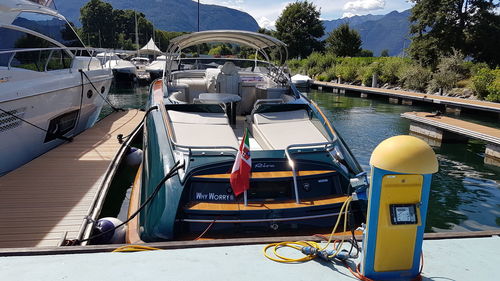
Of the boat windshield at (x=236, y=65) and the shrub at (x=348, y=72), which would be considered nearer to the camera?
the boat windshield at (x=236, y=65)

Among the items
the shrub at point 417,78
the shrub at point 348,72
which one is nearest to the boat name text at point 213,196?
the shrub at point 417,78

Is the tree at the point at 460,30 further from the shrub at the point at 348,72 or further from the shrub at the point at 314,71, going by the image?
the shrub at the point at 314,71

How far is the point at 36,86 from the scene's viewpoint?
6.40 meters

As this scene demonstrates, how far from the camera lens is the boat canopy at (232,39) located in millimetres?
6688

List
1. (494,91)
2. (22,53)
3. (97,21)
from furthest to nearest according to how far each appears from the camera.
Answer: (97,21), (494,91), (22,53)

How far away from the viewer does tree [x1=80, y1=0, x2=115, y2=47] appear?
265 feet

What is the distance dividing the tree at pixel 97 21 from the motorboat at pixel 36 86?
76674mm

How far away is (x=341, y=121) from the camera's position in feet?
47.1

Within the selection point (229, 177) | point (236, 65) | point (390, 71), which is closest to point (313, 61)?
point (390, 71)

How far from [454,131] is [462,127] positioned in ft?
0.79

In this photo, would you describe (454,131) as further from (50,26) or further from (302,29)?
(302,29)

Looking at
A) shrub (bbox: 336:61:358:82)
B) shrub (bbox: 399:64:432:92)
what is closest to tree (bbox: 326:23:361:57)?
shrub (bbox: 336:61:358:82)

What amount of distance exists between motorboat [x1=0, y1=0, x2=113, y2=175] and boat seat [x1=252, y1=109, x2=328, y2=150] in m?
3.83

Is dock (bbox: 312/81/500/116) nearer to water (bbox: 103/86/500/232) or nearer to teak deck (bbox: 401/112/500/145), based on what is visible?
water (bbox: 103/86/500/232)
